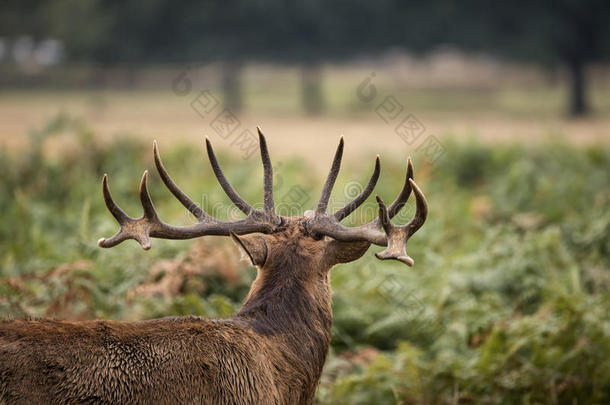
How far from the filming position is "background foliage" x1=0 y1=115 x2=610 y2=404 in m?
6.11

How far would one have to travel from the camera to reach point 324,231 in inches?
176

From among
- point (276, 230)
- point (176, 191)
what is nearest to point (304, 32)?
point (276, 230)

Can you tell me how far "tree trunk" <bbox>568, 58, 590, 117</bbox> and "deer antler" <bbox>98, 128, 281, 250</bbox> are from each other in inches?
1283

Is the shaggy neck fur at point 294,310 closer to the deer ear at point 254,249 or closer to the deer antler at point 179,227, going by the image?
the deer ear at point 254,249

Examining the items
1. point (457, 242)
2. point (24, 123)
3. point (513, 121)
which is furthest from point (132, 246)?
point (513, 121)

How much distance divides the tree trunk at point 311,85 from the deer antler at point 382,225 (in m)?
32.4

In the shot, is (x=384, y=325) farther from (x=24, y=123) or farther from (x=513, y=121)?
→ (x=513, y=121)

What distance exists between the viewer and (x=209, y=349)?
389cm

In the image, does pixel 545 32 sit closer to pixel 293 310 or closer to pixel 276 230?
pixel 276 230

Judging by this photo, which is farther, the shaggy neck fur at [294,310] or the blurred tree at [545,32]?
the blurred tree at [545,32]

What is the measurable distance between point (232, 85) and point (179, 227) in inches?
1311

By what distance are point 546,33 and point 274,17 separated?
13.3m

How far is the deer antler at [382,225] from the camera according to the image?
13.3 feet

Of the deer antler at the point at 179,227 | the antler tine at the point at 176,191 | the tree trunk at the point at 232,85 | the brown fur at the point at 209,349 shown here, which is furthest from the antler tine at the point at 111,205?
the tree trunk at the point at 232,85
